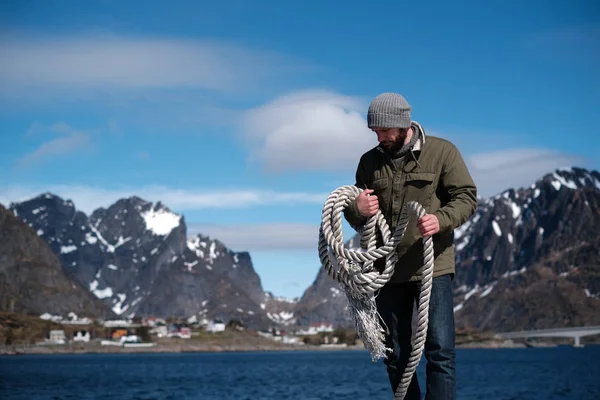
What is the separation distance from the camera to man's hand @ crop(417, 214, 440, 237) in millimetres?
6695

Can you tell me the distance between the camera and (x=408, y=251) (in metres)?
7.14

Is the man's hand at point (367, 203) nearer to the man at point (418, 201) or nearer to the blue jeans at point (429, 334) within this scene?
the man at point (418, 201)

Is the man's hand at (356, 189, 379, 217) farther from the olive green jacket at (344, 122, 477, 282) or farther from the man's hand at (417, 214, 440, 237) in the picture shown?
the man's hand at (417, 214, 440, 237)

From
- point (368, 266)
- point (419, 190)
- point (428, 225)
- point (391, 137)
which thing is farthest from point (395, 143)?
point (368, 266)

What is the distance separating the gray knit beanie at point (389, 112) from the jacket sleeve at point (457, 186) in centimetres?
51

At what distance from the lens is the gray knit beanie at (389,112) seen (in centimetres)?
694

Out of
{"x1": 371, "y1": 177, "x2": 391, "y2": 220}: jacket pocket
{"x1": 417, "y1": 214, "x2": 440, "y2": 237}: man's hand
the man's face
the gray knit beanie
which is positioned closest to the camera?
{"x1": 417, "y1": 214, "x2": 440, "y2": 237}: man's hand

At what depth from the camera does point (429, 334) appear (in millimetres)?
7008

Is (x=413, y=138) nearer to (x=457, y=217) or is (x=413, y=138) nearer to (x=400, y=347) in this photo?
(x=457, y=217)

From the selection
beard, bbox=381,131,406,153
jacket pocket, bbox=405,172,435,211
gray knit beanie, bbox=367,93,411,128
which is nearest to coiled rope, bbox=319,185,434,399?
jacket pocket, bbox=405,172,435,211

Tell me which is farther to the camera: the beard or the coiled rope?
the beard

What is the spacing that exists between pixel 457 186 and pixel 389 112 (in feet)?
2.85

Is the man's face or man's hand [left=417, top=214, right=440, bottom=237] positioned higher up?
the man's face

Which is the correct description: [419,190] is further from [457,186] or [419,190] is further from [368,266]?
[368,266]
